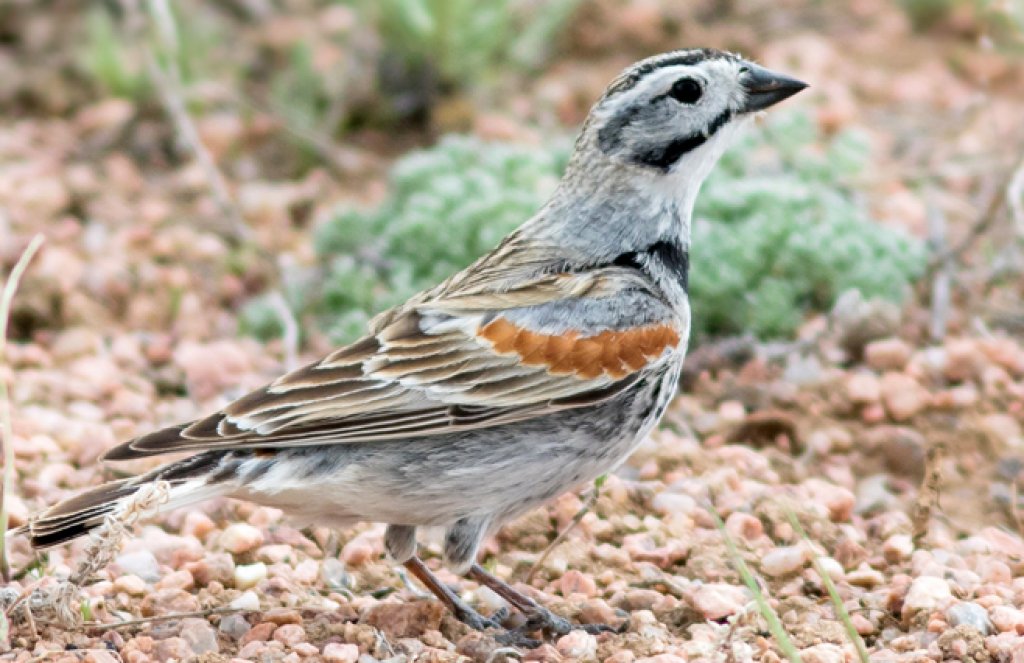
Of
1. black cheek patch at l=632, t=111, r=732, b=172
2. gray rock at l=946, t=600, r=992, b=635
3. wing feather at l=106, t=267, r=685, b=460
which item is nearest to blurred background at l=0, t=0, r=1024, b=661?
gray rock at l=946, t=600, r=992, b=635

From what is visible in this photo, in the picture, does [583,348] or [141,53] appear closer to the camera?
[583,348]

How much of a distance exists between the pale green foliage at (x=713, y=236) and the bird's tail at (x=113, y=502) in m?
2.27

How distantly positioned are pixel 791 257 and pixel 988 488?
4.76 ft

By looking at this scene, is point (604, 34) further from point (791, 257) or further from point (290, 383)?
point (290, 383)

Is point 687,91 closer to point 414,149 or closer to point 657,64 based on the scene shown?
point 657,64

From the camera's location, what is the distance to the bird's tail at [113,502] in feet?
12.8

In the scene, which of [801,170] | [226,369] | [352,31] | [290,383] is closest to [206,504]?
[290,383]

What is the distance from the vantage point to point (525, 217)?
6688 mm

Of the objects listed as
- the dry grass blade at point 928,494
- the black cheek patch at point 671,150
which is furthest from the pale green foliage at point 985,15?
the dry grass blade at point 928,494

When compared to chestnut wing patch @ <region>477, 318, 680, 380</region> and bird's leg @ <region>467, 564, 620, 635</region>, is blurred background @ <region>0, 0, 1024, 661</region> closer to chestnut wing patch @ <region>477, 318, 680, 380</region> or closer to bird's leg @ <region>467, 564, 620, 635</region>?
bird's leg @ <region>467, 564, 620, 635</region>

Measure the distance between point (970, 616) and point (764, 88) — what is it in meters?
1.90

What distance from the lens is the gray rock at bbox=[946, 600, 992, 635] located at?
4203 mm

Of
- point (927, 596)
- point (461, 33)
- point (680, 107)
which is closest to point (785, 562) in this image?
point (927, 596)

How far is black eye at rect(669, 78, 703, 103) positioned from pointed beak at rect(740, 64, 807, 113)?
168 mm
